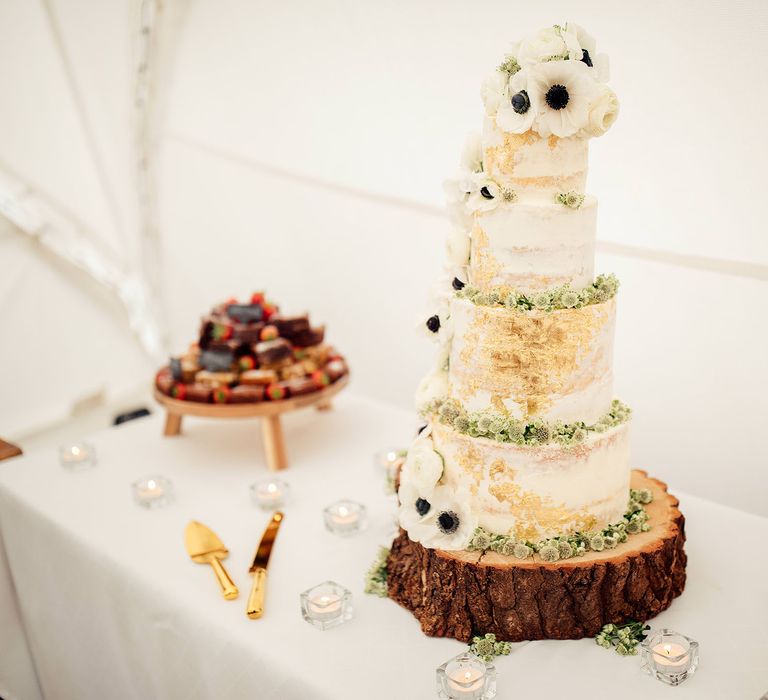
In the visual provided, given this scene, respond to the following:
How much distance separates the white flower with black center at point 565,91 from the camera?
1.55 meters

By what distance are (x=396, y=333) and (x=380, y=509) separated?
117cm

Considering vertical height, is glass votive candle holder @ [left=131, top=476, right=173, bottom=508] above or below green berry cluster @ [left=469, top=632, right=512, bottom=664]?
below

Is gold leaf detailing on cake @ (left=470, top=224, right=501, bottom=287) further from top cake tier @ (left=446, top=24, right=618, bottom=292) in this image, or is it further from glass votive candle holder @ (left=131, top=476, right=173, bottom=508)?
glass votive candle holder @ (left=131, top=476, right=173, bottom=508)

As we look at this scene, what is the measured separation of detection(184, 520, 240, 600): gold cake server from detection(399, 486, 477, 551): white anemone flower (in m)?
0.48

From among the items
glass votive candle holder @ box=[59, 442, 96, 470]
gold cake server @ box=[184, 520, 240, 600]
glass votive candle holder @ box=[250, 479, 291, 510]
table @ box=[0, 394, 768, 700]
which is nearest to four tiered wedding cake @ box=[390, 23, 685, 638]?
table @ box=[0, 394, 768, 700]

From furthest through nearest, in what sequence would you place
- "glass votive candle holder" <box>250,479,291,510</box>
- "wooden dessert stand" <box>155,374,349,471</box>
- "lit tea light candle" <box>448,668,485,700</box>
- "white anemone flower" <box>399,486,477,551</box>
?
"wooden dessert stand" <box>155,374,349,471</box>
"glass votive candle holder" <box>250,479,291,510</box>
"white anemone flower" <box>399,486,477,551</box>
"lit tea light candle" <box>448,668,485,700</box>

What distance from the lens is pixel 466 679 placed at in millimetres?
1513

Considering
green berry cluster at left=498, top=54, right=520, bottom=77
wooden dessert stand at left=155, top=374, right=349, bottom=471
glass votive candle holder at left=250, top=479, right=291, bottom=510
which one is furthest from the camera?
wooden dessert stand at left=155, top=374, right=349, bottom=471

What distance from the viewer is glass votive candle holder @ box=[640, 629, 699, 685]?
1.55m

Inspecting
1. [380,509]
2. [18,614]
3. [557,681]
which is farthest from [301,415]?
[557,681]

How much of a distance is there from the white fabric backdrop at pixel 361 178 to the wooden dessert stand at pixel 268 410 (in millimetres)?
756

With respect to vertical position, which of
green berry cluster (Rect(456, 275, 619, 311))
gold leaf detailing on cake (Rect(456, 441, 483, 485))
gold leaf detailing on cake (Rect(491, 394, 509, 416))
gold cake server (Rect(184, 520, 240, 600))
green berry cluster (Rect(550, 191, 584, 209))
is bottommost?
gold cake server (Rect(184, 520, 240, 600))

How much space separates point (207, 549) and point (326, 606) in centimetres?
46

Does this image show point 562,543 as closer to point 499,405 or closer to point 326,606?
point 499,405
